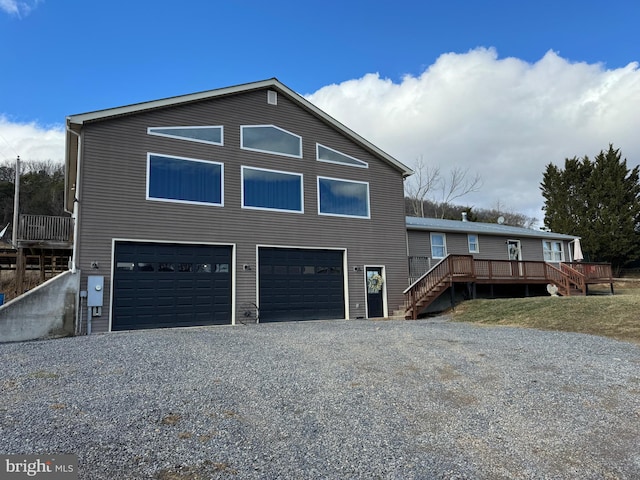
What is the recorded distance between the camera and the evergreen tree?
110ft

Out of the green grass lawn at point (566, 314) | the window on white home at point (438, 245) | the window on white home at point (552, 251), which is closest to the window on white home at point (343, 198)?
the window on white home at point (438, 245)

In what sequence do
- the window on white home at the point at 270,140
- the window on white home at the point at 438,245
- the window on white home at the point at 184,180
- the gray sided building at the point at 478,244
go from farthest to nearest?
the window on white home at the point at 438,245 < the gray sided building at the point at 478,244 < the window on white home at the point at 270,140 < the window on white home at the point at 184,180

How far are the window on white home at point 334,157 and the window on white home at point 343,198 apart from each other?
734 mm

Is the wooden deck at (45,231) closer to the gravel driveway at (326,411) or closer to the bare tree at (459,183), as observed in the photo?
the gravel driveway at (326,411)

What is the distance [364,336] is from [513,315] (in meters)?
5.94

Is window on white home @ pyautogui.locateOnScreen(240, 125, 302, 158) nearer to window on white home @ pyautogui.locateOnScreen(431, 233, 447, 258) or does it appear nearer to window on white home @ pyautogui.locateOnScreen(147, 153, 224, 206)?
window on white home @ pyautogui.locateOnScreen(147, 153, 224, 206)

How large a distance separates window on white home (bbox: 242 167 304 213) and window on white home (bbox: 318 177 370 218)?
0.90m

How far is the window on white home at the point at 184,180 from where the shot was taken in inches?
472

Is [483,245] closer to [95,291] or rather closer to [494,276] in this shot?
[494,276]

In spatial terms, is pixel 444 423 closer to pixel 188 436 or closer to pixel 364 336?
pixel 188 436

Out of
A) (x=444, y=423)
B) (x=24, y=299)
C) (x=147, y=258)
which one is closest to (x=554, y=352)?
(x=444, y=423)

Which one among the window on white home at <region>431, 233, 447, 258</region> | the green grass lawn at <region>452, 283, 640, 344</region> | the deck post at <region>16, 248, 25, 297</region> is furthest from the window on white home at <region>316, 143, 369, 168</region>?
the deck post at <region>16, 248, 25, 297</region>

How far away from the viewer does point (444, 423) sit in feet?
13.8

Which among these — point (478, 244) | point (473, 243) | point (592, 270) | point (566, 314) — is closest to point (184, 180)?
point (566, 314)
